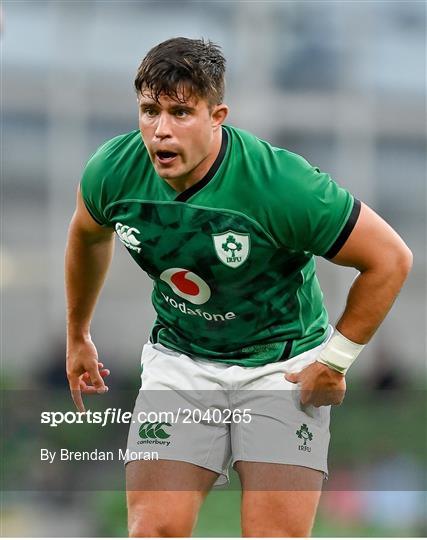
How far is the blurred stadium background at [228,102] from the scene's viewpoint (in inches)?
549

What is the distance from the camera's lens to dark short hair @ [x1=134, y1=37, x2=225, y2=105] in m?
3.68

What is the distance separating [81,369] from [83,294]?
11.6 inches

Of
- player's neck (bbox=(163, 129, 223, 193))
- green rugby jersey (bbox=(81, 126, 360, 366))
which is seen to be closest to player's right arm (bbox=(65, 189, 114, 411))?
green rugby jersey (bbox=(81, 126, 360, 366))

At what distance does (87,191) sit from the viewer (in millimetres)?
3984

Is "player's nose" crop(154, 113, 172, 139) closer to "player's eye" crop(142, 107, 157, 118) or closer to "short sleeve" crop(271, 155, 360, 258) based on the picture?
Answer: "player's eye" crop(142, 107, 157, 118)

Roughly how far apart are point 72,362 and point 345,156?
34.6 ft

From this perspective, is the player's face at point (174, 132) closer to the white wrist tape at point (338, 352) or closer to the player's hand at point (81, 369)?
the white wrist tape at point (338, 352)

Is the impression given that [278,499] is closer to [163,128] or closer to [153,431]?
[153,431]

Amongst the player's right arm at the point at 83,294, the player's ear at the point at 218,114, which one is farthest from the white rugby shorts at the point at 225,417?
the player's ear at the point at 218,114

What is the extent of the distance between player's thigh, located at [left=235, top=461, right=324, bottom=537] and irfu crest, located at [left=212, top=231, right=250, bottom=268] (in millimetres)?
719

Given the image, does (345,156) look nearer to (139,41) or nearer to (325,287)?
(325,287)

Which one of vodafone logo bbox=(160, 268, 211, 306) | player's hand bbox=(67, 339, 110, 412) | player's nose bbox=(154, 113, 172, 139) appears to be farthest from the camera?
player's hand bbox=(67, 339, 110, 412)

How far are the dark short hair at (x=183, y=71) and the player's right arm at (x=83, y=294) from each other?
693 mm

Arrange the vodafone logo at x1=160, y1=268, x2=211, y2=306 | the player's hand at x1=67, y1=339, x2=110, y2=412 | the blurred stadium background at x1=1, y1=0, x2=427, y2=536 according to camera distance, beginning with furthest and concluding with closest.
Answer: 1. the blurred stadium background at x1=1, y1=0, x2=427, y2=536
2. the player's hand at x1=67, y1=339, x2=110, y2=412
3. the vodafone logo at x1=160, y1=268, x2=211, y2=306
